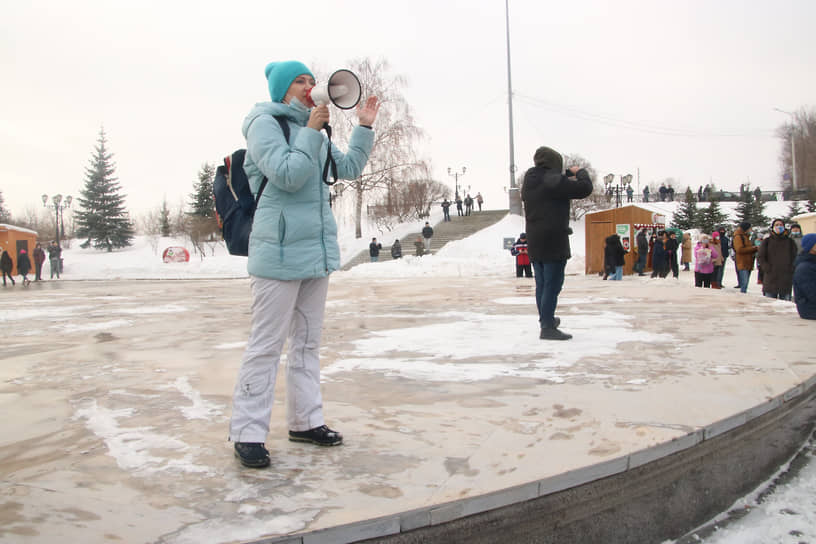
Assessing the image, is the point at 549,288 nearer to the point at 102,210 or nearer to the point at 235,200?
the point at 235,200

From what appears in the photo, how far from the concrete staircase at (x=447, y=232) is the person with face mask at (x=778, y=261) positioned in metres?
22.1

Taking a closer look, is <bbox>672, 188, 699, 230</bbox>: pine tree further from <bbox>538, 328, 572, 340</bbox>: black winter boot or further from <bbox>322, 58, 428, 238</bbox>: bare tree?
<bbox>538, 328, 572, 340</bbox>: black winter boot

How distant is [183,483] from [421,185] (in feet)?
123

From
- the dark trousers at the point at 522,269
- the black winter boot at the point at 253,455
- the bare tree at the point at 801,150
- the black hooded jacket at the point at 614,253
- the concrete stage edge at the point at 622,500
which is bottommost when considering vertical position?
the concrete stage edge at the point at 622,500

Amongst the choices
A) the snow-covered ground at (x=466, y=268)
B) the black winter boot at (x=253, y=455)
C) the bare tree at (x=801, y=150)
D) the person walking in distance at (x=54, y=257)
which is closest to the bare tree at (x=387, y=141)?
the snow-covered ground at (x=466, y=268)

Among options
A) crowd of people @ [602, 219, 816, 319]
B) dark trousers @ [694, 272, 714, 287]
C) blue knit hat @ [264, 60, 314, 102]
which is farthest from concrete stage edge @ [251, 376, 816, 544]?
dark trousers @ [694, 272, 714, 287]

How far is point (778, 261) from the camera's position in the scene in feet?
31.6

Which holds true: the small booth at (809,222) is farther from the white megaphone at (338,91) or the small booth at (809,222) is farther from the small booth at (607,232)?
the white megaphone at (338,91)

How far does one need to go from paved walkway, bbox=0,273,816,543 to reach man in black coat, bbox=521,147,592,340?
34 cm

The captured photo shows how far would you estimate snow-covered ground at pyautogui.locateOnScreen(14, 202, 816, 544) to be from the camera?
2570 millimetres

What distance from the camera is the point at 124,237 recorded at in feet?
163

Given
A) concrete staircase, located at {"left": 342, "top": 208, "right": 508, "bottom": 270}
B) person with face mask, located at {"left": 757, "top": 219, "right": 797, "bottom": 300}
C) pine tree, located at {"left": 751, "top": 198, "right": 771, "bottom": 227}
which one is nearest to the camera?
person with face mask, located at {"left": 757, "top": 219, "right": 797, "bottom": 300}

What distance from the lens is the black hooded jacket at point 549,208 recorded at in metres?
5.24

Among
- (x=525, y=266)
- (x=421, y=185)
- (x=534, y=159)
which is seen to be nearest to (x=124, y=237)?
(x=421, y=185)
